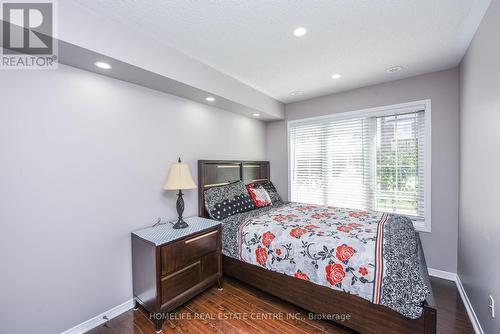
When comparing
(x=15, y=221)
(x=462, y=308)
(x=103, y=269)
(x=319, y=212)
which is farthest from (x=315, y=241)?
(x=15, y=221)

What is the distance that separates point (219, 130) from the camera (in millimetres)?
3172

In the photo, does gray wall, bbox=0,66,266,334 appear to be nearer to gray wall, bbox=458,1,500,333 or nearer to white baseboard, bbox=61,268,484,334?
white baseboard, bbox=61,268,484,334

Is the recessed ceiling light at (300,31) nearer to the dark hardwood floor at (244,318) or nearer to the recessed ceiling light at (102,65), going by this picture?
the recessed ceiling light at (102,65)

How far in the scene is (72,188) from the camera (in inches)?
69.7

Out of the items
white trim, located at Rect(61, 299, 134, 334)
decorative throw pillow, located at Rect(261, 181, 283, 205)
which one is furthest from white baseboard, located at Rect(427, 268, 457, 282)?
white trim, located at Rect(61, 299, 134, 334)

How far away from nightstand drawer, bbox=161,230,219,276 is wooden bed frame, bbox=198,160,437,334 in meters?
0.37

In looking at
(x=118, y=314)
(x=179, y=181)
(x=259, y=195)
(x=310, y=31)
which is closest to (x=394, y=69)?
(x=310, y=31)

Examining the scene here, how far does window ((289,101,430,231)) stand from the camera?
281 centimetres

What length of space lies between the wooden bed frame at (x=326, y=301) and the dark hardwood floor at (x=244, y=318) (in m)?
0.12

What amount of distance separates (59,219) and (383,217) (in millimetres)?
3147

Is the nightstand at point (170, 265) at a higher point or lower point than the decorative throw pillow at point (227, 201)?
lower

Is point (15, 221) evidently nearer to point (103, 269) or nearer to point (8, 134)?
point (8, 134)

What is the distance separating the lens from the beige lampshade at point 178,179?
2.19 metres

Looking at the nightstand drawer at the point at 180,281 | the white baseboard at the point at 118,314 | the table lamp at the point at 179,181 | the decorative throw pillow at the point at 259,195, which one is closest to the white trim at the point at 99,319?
the white baseboard at the point at 118,314
